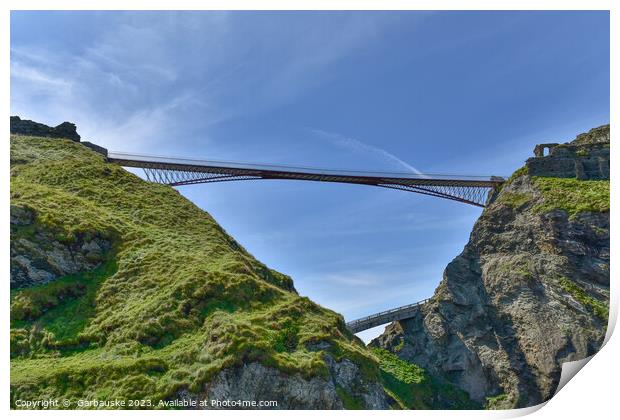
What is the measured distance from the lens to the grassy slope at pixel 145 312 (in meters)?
22.1

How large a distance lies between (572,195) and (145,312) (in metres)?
40.5

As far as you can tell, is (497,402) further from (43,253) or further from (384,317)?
(43,253)

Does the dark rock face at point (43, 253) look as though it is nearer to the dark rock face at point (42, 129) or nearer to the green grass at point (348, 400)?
the green grass at point (348, 400)

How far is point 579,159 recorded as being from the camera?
5006 centimetres

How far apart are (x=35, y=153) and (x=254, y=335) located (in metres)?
31.5

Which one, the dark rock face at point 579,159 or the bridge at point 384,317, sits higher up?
the dark rock face at point 579,159

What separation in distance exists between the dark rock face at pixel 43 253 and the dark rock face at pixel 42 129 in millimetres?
21456

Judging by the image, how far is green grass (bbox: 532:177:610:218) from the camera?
45031mm

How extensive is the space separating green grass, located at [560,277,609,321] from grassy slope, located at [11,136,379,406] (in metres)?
21.8

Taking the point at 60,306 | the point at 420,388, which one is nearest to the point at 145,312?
the point at 60,306

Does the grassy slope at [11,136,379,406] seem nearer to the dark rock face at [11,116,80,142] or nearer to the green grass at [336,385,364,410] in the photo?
the green grass at [336,385,364,410]

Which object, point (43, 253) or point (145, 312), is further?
point (43, 253)

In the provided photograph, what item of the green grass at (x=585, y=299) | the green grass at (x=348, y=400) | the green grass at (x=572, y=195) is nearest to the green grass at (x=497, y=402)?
the green grass at (x=585, y=299)

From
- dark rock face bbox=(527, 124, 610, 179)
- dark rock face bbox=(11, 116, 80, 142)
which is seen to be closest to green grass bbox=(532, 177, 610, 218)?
dark rock face bbox=(527, 124, 610, 179)
